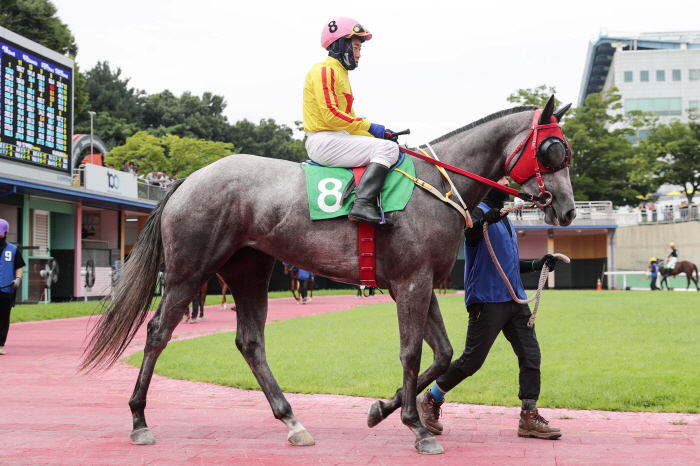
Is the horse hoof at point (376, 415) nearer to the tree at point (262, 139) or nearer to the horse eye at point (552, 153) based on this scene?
the horse eye at point (552, 153)

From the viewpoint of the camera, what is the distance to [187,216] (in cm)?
469

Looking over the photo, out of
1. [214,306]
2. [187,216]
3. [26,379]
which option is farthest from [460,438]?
[214,306]

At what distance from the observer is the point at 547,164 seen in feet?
13.9

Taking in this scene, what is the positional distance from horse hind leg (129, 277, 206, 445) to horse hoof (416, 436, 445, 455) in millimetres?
1854

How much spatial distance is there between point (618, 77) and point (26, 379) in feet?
209

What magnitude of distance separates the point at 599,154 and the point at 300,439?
4048cm

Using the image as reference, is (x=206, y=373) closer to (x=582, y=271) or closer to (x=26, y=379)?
(x=26, y=379)

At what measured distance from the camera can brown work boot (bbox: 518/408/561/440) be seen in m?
4.43

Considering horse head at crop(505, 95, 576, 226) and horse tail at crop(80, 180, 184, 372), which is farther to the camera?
horse tail at crop(80, 180, 184, 372)

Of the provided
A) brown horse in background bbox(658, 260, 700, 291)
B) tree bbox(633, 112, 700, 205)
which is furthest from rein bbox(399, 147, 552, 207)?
tree bbox(633, 112, 700, 205)

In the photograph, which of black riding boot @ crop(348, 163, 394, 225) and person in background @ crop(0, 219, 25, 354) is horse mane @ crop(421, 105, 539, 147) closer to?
black riding boot @ crop(348, 163, 394, 225)

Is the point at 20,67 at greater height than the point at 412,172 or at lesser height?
greater

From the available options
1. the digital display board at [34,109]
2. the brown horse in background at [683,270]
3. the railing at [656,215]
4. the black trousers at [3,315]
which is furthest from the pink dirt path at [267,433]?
the railing at [656,215]

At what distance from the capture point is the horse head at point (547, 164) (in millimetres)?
4207
